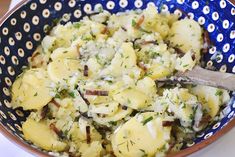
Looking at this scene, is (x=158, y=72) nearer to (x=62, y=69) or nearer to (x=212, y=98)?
(x=212, y=98)

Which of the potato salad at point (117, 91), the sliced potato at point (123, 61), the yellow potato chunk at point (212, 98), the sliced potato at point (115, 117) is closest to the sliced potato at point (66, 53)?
the potato salad at point (117, 91)

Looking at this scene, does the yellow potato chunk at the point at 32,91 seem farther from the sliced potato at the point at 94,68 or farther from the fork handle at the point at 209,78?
the fork handle at the point at 209,78

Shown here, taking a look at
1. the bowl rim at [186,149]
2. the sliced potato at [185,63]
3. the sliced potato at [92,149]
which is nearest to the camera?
the bowl rim at [186,149]

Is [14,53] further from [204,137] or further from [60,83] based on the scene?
[204,137]

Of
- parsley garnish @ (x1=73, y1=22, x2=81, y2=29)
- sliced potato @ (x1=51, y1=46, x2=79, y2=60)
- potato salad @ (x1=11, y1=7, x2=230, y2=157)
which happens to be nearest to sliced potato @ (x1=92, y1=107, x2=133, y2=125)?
potato salad @ (x1=11, y1=7, x2=230, y2=157)

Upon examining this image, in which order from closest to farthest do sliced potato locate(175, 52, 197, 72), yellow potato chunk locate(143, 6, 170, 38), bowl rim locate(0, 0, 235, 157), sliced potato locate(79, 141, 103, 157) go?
1. bowl rim locate(0, 0, 235, 157)
2. sliced potato locate(79, 141, 103, 157)
3. sliced potato locate(175, 52, 197, 72)
4. yellow potato chunk locate(143, 6, 170, 38)

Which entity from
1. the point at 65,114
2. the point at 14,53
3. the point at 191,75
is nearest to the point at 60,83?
the point at 65,114

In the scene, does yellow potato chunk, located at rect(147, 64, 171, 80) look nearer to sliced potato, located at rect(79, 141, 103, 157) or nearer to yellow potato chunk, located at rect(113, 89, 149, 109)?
yellow potato chunk, located at rect(113, 89, 149, 109)
